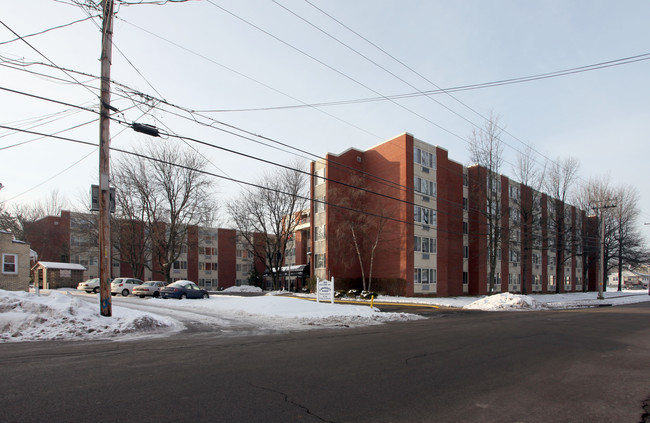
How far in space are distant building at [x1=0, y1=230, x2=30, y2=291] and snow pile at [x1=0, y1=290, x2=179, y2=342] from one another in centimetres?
1351

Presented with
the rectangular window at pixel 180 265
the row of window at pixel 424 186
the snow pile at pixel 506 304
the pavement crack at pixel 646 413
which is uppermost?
the row of window at pixel 424 186

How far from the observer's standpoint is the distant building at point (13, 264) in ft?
79.5

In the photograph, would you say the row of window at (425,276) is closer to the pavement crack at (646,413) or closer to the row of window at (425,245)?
the row of window at (425,245)

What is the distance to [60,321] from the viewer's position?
38.8 ft

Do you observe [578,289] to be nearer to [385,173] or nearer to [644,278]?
[385,173]

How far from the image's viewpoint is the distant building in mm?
24234

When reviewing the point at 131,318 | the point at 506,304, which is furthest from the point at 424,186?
the point at 131,318

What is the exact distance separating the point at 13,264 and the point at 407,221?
29425 millimetres

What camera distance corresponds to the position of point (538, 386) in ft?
20.7

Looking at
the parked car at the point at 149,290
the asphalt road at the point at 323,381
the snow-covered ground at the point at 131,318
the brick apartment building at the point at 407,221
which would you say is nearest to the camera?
the asphalt road at the point at 323,381

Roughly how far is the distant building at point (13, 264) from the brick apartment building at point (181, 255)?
17776 mm

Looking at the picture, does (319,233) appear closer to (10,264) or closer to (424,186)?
(424,186)

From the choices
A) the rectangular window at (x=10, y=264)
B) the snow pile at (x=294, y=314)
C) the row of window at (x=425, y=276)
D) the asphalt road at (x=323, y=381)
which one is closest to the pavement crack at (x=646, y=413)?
the asphalt road at (x=323, y=381)

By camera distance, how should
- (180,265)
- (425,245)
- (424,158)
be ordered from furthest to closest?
(180,265)
(424,158)
(425,245)
